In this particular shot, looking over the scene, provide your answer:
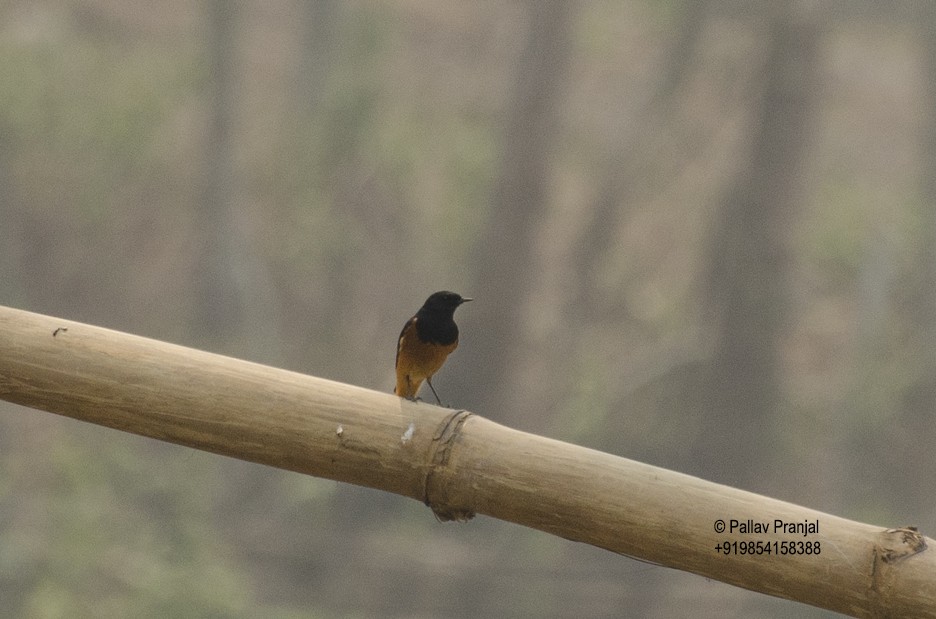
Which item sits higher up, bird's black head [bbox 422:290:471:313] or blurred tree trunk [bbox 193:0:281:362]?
bird's black head [bbox 422:290:471:313]

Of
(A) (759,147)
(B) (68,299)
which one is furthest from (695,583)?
(B) (68,299)

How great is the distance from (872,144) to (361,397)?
23.6 ft

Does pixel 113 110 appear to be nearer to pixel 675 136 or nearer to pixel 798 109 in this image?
pixel 675 136

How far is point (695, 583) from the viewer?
6801mm

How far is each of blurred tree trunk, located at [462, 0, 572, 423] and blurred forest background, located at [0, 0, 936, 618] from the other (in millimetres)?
19

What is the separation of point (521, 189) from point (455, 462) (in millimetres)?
5847

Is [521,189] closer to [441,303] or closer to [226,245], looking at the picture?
[226,245]

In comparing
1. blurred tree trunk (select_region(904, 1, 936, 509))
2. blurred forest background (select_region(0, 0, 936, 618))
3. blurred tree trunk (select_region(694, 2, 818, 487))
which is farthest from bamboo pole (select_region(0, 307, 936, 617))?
blurred tree trunk (select_region(904, 1, 936, 509))

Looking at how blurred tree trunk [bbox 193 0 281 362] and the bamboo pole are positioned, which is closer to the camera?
the bamboo pole

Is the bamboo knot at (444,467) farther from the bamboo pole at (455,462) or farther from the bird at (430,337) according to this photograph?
the bird at (430,337)

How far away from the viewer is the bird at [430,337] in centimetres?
192

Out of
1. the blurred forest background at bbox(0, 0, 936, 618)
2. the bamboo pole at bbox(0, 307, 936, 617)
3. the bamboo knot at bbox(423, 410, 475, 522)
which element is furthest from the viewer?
the blurred forest background at bbox(0, 0, 936, 618)

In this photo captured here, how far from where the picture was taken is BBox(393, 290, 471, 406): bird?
1.92 meters

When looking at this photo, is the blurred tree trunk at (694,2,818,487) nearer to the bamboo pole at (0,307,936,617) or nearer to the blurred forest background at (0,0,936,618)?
the blurred forest background at (0,0,936,618)
